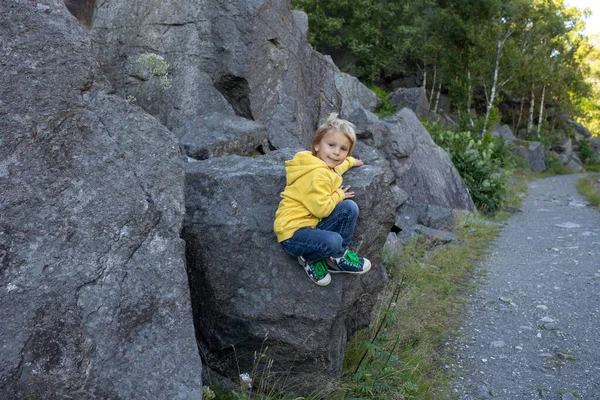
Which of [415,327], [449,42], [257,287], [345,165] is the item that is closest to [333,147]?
[345,165]

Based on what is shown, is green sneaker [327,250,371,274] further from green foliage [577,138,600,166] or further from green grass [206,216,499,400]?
green foliage [577,138,600,166]

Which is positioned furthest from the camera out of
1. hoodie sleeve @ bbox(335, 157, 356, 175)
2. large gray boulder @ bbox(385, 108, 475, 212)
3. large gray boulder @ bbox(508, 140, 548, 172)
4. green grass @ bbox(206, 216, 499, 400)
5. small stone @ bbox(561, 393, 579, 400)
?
large gray boulder @ bbox(508, 140, 548, 172)

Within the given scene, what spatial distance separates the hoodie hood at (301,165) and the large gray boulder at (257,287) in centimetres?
17

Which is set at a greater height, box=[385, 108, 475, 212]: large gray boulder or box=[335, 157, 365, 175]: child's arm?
box=[335, 157, 365, 175]: child's arm

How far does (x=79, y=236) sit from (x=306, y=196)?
1309 mm

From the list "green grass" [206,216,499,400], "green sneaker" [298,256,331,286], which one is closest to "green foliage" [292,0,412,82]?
"green grass" [206,216,499,400]

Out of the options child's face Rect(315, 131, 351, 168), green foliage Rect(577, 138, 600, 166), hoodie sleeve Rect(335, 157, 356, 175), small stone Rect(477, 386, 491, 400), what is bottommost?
green foliage Rect(577, 138, 600, 166)

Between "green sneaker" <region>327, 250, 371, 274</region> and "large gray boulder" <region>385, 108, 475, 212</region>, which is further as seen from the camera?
"large gray boulder" <region>385, 108, 475, 212</region>

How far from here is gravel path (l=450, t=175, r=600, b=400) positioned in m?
4.14

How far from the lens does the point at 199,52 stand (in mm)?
6574

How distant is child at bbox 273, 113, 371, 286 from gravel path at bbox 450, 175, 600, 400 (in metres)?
1.59

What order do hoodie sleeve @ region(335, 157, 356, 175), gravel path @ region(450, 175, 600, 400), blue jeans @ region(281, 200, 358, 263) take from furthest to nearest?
gravel path @ region(450, 175, 600, 400)
hoodie sleeve @ region(335, 157, 356, 175)
blue jeans @ region(281, 200, 358, 263)

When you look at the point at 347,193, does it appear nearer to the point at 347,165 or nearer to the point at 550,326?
the point at 347,165

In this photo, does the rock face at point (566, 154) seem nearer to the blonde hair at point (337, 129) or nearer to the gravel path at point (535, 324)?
the gravel path at point (535, 324)
